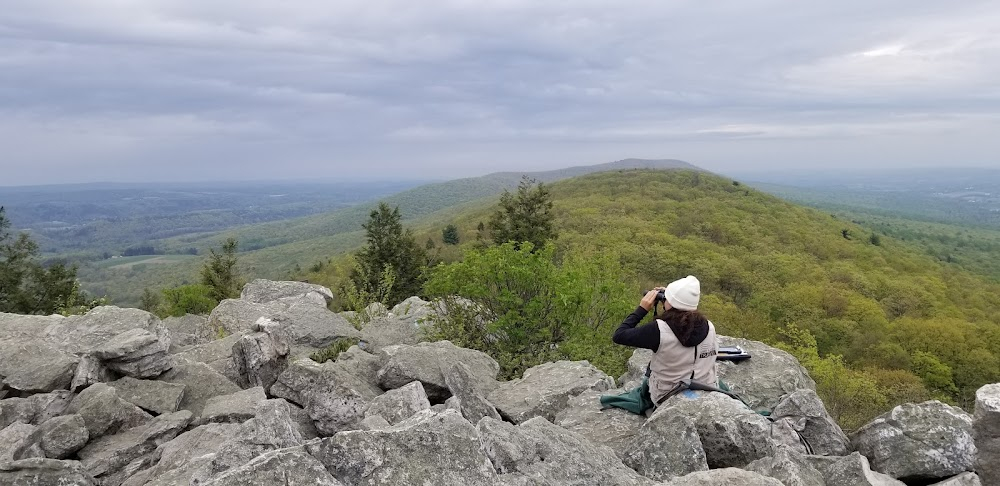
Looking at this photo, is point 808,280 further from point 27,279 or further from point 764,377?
point 27,279

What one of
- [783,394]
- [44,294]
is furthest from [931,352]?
[44,294]

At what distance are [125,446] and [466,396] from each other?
17.9 ft

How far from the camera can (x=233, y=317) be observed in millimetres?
18672

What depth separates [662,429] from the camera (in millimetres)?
8211

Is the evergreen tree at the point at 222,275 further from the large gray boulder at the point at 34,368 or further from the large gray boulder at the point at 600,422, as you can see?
the large gray boulder at the point at 600,422

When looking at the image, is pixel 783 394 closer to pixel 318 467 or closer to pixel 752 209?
pixel 318 467

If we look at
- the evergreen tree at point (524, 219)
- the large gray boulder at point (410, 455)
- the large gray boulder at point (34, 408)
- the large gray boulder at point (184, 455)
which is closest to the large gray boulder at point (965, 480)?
the large gray boulder at point (410, 455)

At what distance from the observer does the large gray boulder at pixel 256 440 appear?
22.9ft

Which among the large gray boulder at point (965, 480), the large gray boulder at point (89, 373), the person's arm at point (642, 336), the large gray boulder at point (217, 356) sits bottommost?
the large gray boulder at point (965, 480)

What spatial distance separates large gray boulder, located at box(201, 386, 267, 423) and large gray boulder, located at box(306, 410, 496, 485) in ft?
12.3

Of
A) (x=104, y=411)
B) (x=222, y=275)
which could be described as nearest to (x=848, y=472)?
(x=104, y=411)

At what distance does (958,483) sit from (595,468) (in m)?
4.82

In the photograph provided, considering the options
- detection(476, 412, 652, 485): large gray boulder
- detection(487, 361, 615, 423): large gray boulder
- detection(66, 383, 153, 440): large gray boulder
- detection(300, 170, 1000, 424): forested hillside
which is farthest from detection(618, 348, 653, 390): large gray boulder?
detection(66, 383, 153, 440): large gray boulder

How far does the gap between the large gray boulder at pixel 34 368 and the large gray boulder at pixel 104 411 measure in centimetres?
123
